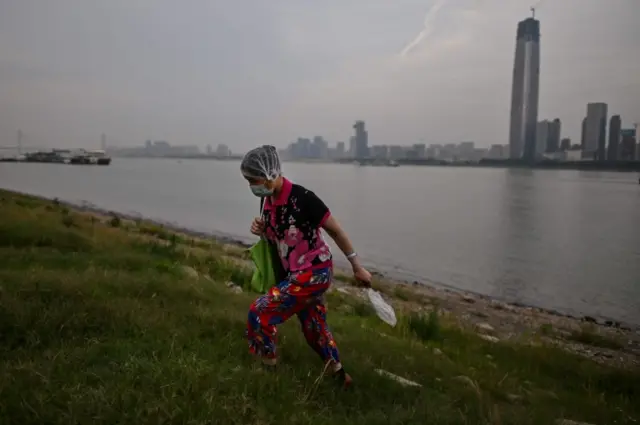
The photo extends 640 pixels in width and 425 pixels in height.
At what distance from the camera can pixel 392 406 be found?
371cm

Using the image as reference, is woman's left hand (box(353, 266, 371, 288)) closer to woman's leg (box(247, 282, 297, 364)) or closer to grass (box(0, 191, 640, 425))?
woman's leg (box(247, 282, 297, 364))

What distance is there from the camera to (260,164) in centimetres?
364

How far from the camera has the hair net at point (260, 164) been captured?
3.64 m

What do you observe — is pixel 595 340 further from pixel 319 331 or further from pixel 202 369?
pixel 202 369

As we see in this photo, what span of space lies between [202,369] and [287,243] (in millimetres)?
1030

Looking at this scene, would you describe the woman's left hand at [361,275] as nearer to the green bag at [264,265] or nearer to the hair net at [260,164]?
the green bag at [264,265]

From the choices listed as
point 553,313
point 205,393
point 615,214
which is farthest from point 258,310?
point 615,214

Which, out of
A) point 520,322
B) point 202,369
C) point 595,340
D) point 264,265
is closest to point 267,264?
point 264,265

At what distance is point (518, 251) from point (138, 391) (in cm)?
2397

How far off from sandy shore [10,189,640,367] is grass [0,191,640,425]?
109 inches

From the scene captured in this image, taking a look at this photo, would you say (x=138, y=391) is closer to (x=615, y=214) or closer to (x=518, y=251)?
(x=518, y=251)

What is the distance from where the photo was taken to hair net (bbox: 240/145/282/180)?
3643mm

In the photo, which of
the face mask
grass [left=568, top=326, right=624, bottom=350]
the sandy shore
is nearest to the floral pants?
the face mask

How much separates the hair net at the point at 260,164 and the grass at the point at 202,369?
1.36 meters
